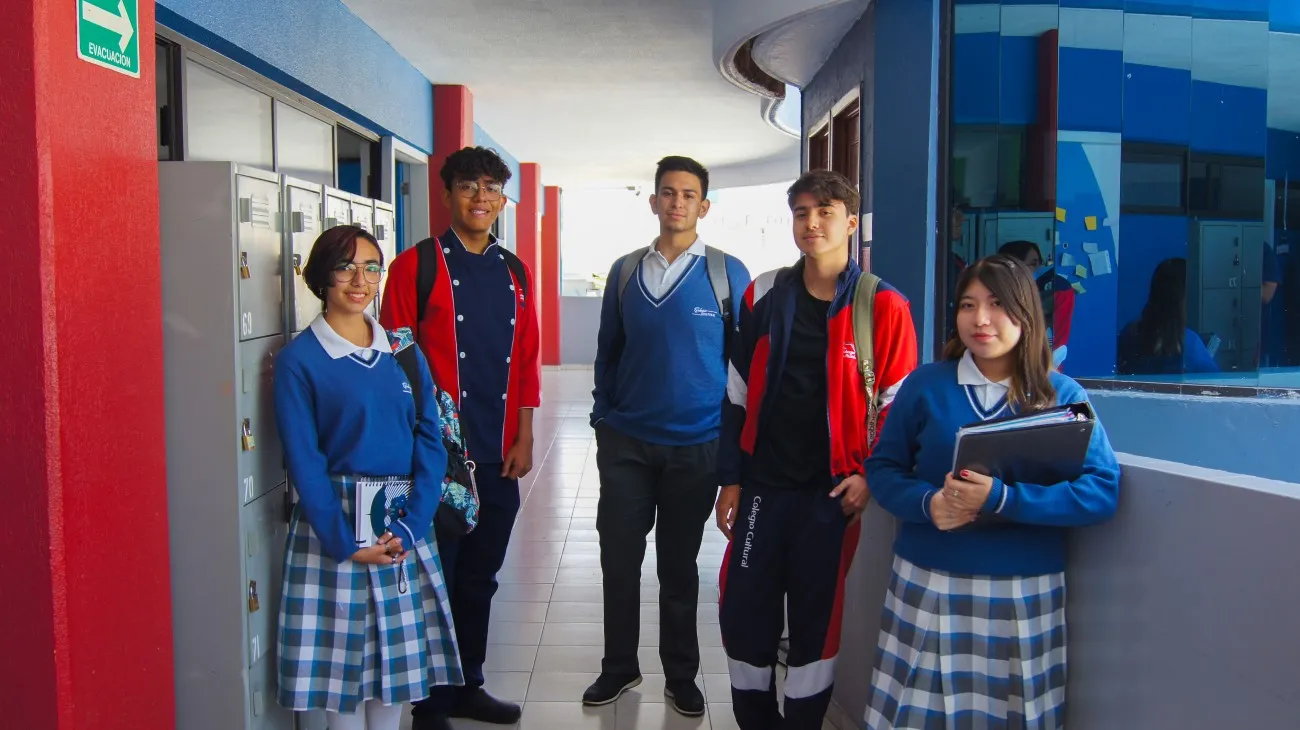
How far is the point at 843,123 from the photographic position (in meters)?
5.62

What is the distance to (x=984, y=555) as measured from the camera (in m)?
1.99

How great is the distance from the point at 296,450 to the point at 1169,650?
1.79m

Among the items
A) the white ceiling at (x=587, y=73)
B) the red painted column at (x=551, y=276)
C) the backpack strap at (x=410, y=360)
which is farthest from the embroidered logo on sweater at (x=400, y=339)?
the red painted column at (x=551, y=276)

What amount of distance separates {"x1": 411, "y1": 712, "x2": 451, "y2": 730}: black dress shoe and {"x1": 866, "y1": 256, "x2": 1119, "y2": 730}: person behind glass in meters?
1.41

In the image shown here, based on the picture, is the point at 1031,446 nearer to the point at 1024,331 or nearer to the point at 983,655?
the point at 1024,331

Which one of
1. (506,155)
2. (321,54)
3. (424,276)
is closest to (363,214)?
(424,276)

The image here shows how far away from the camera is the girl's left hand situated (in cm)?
A: 190

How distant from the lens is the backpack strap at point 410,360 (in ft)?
8.36

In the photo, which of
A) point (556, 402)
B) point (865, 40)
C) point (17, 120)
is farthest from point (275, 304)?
point (556, 402)

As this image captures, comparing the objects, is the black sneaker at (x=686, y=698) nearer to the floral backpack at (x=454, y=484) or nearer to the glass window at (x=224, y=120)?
the floral backpack at (x=454, y=484)

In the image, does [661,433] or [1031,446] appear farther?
[661,433]

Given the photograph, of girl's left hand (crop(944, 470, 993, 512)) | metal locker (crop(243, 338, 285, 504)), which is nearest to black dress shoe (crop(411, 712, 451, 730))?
metal locker (crop(243, 338, 285, 504))

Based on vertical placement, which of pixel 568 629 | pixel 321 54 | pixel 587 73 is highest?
pixel 587 73

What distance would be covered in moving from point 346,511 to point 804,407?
110 centimetres
